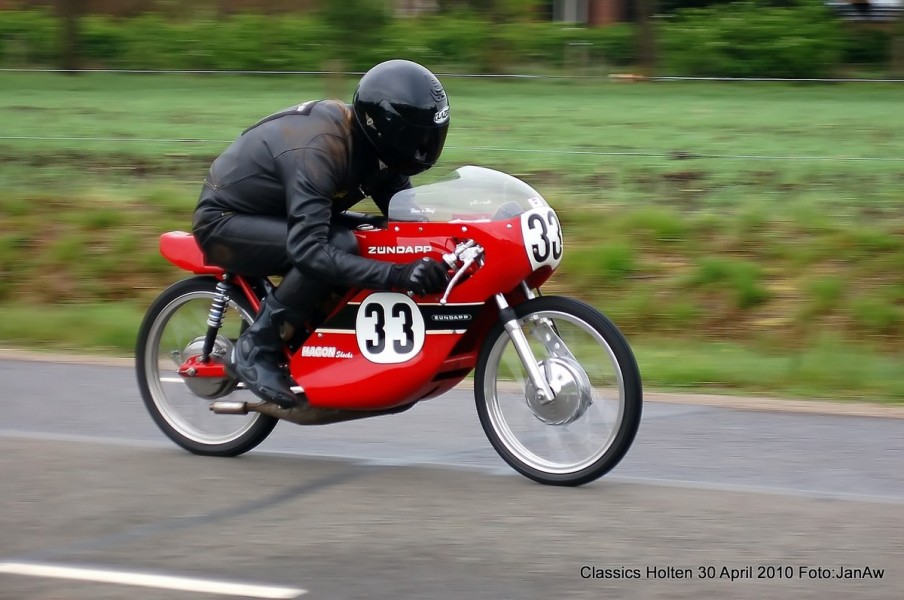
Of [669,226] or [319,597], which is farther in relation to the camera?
[669,226]

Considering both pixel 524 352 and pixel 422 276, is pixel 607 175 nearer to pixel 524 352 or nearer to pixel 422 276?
pixel 524 352

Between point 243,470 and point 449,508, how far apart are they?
1.18 meters

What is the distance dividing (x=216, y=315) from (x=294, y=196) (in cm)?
94

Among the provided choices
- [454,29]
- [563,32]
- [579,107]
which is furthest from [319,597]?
[563,32]

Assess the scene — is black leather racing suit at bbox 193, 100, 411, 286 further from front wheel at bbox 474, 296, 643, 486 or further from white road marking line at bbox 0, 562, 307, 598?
white road marking line at bbox 0, 562, 307, 598

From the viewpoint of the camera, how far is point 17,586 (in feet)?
15.5

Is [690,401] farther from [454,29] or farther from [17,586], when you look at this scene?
[454,29]

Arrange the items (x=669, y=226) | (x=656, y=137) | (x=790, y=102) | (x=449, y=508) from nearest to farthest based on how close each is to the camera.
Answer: (x=449, y=508)
(x=669, y=226)
(x=656, y=137)
(x=790, y=102)

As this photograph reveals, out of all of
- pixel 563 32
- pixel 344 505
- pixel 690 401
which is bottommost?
pixel 563 32

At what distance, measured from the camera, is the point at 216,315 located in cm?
658

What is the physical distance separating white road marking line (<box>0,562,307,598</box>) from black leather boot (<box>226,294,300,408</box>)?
1501 millimetres

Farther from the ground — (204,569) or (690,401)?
(204,569)

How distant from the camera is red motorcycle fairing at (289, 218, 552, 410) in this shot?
19.3 ft

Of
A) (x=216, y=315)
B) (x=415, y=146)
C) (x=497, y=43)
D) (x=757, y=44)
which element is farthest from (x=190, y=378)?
(x=757, y=44)
